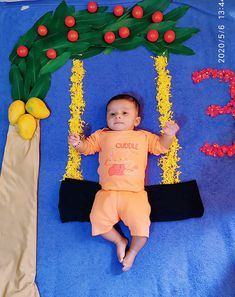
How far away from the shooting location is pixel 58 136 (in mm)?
1623

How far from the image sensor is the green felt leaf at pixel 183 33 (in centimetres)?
171

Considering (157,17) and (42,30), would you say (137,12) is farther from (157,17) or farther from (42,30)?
(42,30)

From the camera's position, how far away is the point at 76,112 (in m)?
1.65

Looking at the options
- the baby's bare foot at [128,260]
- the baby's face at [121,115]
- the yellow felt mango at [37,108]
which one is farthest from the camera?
the yellow felt mango at [37,108]

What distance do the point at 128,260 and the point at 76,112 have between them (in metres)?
0.64

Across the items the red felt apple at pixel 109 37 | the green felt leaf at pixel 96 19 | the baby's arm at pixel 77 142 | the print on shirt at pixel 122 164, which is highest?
the green felt leaf at pixel 96 19

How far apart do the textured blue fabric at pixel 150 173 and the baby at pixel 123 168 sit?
66 mm

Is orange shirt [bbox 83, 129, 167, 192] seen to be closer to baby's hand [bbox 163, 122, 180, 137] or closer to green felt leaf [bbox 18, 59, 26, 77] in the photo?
baby's hand [bbox 163, 122, 180, 137]

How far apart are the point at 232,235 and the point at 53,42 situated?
1.09m

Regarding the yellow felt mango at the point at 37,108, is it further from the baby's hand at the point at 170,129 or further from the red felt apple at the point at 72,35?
the baby's hand at the point at 170,129

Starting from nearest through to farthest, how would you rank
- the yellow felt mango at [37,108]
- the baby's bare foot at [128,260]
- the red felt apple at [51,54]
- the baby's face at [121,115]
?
the baby's bare foot at [128,260], the baby's face at [121,115], the yellow felt mango at [37,108], the red felt apple at [51,54]

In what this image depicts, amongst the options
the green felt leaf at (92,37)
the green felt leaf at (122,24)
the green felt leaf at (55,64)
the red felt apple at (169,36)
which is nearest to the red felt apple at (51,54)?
the green felt leaf at (55,64)

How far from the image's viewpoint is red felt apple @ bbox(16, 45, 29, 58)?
1.72 meters

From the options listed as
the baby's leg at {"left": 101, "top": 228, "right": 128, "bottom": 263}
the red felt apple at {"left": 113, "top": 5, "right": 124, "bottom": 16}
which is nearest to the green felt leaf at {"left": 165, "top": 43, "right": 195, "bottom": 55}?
the red felt apple at {"left": 113, "top": 5, "right": 124, "bottom": 16}
